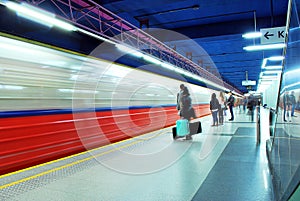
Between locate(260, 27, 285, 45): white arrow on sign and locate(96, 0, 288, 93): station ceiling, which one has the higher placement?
locate(96, 0, 288, 93): station ceiling

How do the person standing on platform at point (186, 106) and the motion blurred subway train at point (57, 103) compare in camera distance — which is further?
the person standing on platform at point (186, 106)

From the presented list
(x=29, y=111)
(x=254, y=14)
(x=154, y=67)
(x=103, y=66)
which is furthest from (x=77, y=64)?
(x=254, y=14)

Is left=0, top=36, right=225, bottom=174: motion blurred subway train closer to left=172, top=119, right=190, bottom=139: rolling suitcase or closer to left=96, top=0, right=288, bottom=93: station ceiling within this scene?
left=172, top=119, right=190, bottom=139: rolling suitcase

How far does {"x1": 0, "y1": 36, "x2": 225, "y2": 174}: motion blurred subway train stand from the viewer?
381 centimetres

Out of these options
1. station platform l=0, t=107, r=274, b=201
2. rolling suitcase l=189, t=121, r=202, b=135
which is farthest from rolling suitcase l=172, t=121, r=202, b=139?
station platform l=0, t=107, r=274, b=201

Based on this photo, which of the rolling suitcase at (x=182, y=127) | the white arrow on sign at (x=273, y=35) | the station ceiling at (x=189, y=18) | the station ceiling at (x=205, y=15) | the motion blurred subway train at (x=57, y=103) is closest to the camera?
the motion blurred subway train at (x=57, y=103)

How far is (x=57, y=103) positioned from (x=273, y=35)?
20.3ft

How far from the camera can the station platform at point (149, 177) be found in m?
2.81

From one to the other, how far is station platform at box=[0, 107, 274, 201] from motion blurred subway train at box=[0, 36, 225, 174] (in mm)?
437

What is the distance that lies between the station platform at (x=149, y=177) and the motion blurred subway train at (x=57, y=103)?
0.44 meters

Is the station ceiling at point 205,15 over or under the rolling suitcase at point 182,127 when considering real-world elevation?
over

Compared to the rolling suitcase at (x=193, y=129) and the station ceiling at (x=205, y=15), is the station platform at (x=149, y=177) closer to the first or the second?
the rolling suitcase at (x=193, y=129)

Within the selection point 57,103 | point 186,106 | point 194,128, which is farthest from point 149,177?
point 194,128

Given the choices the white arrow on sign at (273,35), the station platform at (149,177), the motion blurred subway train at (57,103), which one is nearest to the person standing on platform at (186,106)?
the station platform at (149,177)
